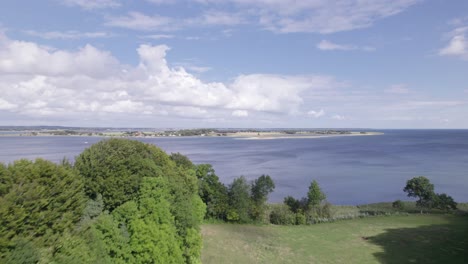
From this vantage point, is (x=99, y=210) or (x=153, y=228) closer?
(x=153, y=228)

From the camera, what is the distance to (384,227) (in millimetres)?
31906

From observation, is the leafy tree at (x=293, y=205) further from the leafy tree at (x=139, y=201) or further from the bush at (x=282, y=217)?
the leafy tree at (x=139, y=201)

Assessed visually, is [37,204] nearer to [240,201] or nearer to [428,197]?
[240,201]

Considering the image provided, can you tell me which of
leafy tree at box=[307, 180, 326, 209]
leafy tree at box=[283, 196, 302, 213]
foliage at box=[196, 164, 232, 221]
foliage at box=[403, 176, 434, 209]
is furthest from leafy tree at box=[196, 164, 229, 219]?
foliage at box=[403, 176, 434, 209]

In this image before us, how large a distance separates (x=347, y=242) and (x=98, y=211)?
67.7 ft

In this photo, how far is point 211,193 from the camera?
37188 mm

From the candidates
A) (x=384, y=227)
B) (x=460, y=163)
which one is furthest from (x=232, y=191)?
(x=460, y=163)

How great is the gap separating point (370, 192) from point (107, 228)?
1983 inches

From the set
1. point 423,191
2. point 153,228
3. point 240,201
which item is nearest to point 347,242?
point 240,201

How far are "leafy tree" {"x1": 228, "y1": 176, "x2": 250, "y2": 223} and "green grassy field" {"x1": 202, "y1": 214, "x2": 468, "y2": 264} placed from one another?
1713mm

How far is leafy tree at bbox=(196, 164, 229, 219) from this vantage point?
3654 cm

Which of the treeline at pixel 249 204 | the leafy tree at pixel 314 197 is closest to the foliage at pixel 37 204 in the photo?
the treeline at pixel 249 204

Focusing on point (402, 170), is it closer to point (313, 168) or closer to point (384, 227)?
point (313, 168)

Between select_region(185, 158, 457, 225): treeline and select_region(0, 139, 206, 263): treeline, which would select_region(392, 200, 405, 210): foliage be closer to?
select_region(185, 158, 457, 225): treeline
